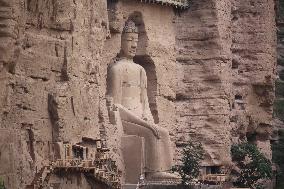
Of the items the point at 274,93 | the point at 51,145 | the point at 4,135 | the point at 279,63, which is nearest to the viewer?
the point at 4,135

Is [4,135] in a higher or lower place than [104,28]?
lower

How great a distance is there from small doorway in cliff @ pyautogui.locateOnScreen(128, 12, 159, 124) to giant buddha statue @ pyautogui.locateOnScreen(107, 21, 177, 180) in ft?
2.07

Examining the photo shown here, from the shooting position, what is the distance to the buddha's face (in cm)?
3575

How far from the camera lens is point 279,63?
44.7 m

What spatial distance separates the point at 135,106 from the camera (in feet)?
116

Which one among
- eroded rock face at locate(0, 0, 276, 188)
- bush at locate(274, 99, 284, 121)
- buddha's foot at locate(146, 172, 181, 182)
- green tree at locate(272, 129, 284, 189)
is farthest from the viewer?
bush at locate(274, 99, 284, 121)

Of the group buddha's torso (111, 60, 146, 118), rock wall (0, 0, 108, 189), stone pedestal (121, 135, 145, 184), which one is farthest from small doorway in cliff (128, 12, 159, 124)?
rock wall (0, 0, 108, 189)

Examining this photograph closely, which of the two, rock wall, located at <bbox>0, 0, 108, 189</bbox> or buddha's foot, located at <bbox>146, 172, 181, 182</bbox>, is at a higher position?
rock wall, located at <bbox>0, 0, 108, 189</bbox>

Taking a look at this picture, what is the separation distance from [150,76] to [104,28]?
383 centimetres

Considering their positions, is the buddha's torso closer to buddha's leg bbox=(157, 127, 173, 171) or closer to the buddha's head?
the buddha's head

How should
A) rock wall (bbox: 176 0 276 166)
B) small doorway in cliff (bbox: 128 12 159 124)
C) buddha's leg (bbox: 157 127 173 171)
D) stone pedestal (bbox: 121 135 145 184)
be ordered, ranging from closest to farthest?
stone pedestal (bbox: 121 135 145 184)
buddha's leg (bbox: 157 127 173 171)
small doorway in cliff (bbox: 128 12 159 124)
rock wall (bbox: 176 0 276 166)

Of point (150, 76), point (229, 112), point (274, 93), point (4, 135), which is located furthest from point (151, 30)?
point (4, 135)

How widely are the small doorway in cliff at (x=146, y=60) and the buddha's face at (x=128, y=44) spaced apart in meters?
0.79

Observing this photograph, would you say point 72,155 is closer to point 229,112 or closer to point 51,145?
point 51,145
